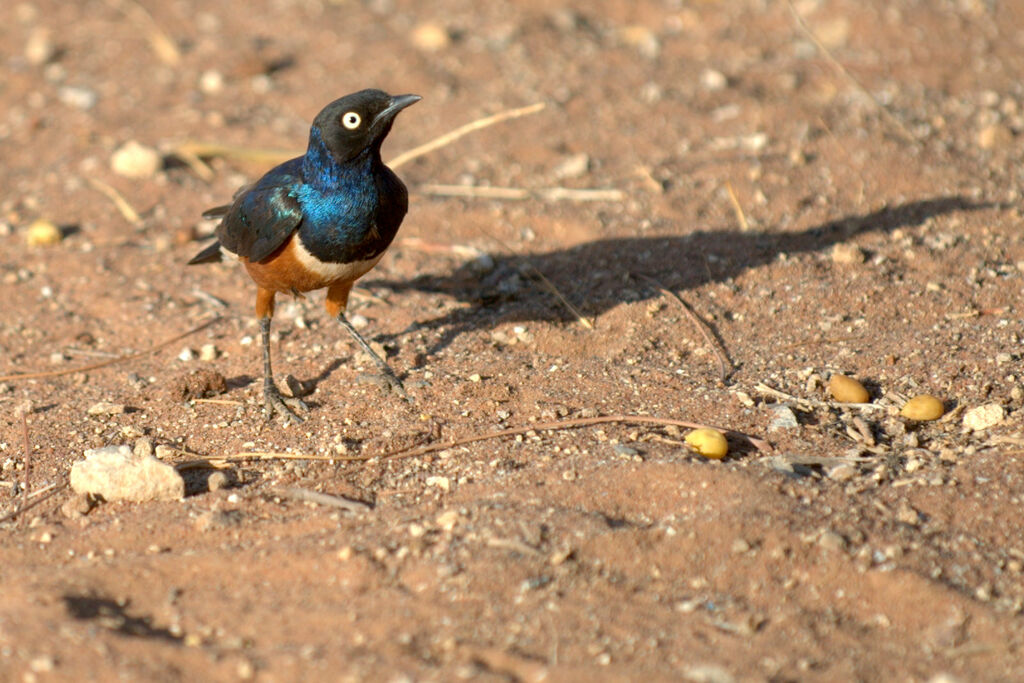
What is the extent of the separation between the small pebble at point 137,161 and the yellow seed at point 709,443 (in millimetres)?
4962

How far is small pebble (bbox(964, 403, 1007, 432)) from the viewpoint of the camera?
4.55m

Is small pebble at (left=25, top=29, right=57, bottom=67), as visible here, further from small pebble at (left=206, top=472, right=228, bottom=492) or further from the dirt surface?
small pebble at (left=206, top=472, right=228, bottom=492)

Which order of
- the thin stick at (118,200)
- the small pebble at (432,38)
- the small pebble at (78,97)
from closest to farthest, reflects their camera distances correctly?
the thin stick at (118,200)
the small pebble at (78,97)
the small pebble at (432,38)

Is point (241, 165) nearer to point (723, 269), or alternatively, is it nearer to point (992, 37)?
point (723, 269)

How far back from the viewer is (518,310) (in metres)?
5.95

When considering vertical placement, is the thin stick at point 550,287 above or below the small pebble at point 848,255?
below

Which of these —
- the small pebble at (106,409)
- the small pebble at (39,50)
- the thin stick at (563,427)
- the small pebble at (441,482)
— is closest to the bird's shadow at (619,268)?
the thin stick at (563,427)

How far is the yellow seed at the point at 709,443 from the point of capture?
4371 millimetres

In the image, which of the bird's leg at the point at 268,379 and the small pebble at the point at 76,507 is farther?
the bird's leg at the point at 268,379

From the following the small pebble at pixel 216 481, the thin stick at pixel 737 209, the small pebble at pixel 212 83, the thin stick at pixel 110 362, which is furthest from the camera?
the small pebble at pixel 212 83

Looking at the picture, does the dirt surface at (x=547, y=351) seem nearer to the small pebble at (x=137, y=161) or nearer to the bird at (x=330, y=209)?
the small pebble at (x=137, y=161)

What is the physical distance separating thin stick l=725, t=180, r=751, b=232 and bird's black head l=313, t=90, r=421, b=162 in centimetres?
261

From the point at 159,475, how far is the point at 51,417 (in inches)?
45.1

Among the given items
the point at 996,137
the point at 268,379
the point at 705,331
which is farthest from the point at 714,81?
the point at 268,379
